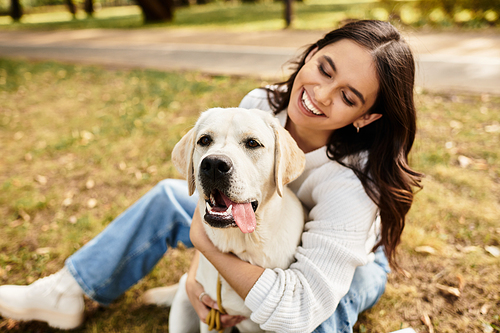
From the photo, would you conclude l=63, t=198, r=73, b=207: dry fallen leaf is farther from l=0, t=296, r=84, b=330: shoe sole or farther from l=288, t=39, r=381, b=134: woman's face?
l=288, t=39, r=381, b=134: woman's face

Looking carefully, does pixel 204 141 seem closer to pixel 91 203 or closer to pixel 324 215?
pixel 324 215

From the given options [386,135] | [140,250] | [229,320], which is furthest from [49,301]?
[386,135]

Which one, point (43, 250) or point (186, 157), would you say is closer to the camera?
point (186, 157)

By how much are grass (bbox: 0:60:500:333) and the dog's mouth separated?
1.45m

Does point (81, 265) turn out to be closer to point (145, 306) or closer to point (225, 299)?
point (145, 306)

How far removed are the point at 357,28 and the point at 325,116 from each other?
658 mm

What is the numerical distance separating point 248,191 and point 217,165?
0.25 m

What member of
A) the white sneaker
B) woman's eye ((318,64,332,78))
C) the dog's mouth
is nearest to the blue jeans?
the white sneaker

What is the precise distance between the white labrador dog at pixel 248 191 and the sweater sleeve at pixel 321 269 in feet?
0.53

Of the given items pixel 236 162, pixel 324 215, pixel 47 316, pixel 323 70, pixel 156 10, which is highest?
pixel 156 10

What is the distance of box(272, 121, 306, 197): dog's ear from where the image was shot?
2152mm

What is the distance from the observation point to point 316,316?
2.03m

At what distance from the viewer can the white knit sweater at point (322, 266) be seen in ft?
6.52

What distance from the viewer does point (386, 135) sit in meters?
2.47
